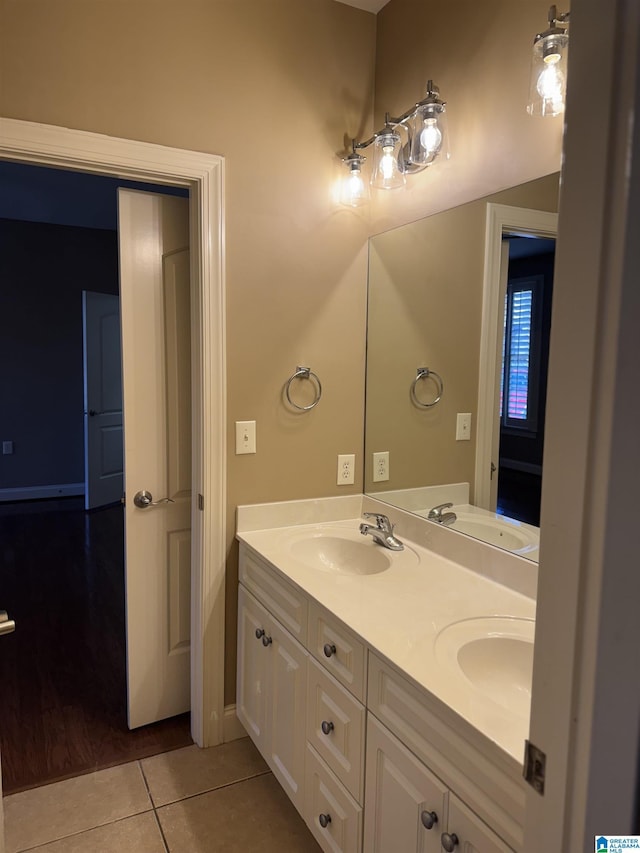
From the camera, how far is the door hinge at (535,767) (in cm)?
64

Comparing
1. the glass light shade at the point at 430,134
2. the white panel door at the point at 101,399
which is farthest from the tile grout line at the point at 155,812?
the white panel door at the point at 101,399

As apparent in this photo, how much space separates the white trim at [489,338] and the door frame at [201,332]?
90 cm

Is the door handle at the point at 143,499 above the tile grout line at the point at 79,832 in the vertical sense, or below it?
above

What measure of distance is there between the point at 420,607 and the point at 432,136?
4.82 ft

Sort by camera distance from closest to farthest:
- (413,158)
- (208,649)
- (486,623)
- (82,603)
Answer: (486,623)
(413,158)
(208,649)
(82,603)

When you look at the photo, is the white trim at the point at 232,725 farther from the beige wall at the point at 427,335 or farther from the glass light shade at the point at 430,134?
the glass light shade at the point at 430,134

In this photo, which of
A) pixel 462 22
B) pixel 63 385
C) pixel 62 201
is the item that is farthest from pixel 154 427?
pixel 63 385

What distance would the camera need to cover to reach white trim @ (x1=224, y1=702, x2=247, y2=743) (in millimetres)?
2201

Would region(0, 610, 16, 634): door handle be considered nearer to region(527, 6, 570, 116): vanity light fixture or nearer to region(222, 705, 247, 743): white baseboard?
region(222, 705, 247, 743): white baseboard

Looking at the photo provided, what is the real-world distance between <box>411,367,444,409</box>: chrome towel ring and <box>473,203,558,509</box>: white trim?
0.22 metres

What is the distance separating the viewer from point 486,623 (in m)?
1.38

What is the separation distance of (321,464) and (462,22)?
1566 millimetres

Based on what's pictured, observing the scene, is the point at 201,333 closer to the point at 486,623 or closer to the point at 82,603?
the point at 486,623

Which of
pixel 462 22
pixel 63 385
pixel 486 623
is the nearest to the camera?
pixel 486 623
